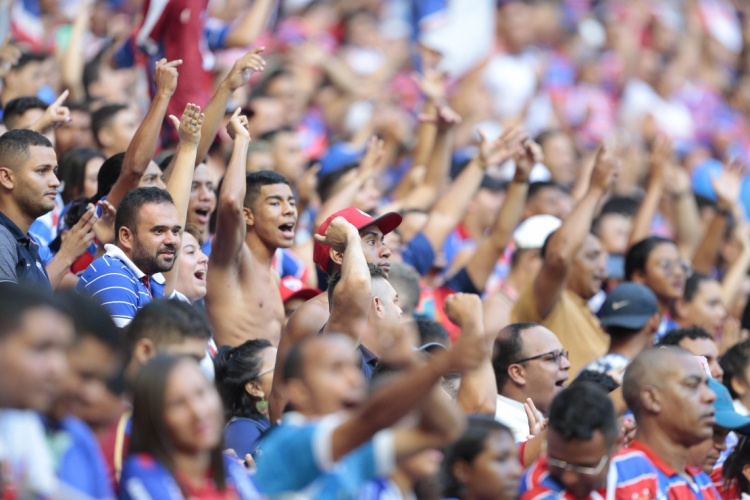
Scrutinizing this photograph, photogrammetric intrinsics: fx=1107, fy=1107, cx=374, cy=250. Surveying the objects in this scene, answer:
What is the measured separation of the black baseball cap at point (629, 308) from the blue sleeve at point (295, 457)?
355 centimetres

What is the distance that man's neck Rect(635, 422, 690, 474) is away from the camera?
179 inches

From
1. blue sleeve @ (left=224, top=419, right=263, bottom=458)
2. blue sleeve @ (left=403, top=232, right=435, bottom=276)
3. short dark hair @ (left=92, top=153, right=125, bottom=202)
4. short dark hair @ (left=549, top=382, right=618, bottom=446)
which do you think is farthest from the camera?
blue sleeve @ (left=403, top=232, right=435, bottom=276)

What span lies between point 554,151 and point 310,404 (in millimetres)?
7613

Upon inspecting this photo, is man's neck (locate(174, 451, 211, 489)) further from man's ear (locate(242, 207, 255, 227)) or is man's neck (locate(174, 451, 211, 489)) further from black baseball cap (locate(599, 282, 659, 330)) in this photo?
black baseball cap (locate(599, 282, 659, 330))

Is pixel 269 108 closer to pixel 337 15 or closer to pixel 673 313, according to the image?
→ pixel 673 313

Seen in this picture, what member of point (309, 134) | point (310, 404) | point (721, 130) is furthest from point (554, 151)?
point (310, 404)

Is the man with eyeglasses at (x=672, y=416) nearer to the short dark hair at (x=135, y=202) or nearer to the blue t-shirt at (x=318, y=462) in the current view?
the blue t-shirt at (x=318, y=462)

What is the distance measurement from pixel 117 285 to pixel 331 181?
3.43m

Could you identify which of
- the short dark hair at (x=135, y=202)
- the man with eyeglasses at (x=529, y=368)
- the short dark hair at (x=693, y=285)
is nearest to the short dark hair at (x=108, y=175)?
the short dark hair at (x=135, y=202)

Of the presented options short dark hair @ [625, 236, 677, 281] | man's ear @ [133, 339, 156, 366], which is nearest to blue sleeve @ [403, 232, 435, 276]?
short dark hair @ [625, 236, 677, 281]

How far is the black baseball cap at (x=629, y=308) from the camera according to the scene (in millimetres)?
6293

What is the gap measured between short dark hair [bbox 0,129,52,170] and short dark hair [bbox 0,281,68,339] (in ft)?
6.89

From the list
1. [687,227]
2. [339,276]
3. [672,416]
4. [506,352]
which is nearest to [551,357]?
[506,352]

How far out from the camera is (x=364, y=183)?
727 cm
